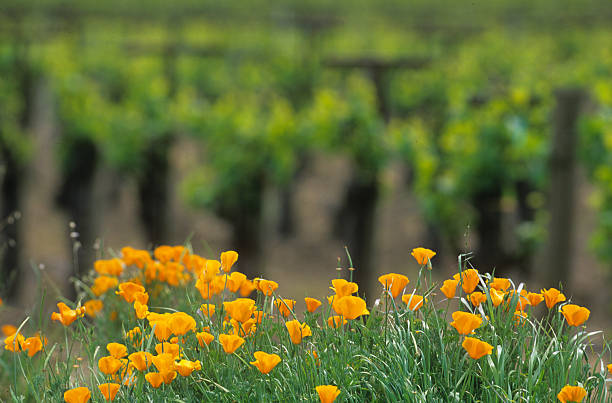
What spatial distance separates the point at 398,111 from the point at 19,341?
1083cm

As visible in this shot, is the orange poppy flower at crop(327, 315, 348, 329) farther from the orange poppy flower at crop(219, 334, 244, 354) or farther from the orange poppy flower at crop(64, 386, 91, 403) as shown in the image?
the orange poppy flower at crop(64, 386, 91, 403)

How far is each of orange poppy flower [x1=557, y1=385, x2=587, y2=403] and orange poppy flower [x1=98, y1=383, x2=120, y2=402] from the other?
1103 mm

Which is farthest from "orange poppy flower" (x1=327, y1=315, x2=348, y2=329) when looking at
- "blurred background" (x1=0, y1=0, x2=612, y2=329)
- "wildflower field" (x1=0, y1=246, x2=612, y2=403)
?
"blurred background" (x1=0, y1=0, x2=612, y2=329)

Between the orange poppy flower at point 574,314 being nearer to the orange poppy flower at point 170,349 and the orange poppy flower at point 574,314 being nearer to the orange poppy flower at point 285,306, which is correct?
the orange poppy flower at point 285,306

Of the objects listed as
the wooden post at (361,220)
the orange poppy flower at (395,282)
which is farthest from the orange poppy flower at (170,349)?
the wooden post at (361,220)

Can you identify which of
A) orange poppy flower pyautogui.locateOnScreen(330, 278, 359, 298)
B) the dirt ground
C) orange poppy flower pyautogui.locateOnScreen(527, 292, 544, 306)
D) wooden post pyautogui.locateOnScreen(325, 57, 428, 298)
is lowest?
the dirt ground

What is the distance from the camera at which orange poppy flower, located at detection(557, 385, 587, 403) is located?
1.82 metres

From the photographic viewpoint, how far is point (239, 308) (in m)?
2.13

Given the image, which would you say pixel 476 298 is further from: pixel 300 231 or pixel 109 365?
pixel 300 231

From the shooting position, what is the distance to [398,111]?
12.6 meters

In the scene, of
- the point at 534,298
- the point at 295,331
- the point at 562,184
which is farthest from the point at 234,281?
the point at 562,184

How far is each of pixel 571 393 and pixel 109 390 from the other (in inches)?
44.8

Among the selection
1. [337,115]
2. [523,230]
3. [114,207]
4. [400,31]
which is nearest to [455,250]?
[523,230]

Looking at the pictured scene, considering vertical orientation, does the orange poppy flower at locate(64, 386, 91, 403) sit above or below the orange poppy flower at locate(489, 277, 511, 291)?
below
